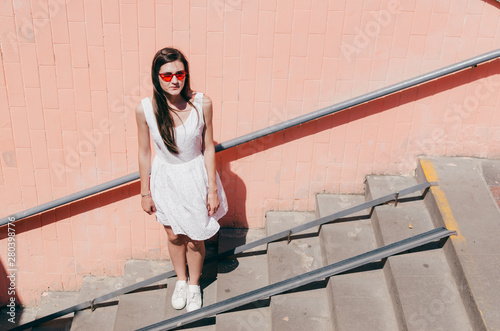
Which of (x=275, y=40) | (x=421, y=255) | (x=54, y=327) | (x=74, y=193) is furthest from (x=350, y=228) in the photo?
(x=54, y=327)

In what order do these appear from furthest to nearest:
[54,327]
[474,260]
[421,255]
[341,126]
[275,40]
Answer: [54,327], [341,126], [275,40], [421,255], [474,260]

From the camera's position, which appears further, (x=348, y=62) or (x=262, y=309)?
(x=348, y=62)

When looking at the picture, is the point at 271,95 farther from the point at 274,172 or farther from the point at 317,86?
the point at 274,172

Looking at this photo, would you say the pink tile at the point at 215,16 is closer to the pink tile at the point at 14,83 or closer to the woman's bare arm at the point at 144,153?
the woman's bare arm at the point at 144,153

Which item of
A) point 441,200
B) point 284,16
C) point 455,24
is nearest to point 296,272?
point 441,200

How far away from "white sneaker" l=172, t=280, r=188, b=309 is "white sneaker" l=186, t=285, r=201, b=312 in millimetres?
44

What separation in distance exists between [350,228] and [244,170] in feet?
3.32

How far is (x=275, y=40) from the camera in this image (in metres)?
3.79

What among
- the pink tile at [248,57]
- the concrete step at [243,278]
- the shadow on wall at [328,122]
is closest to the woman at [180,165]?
the concrete step at [243,278]

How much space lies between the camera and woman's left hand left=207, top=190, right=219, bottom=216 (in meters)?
3.56

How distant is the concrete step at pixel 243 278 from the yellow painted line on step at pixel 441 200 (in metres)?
1.42

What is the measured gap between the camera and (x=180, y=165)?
3.46 meters

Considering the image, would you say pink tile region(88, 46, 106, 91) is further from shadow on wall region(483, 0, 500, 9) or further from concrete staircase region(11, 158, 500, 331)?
shadow on wall region(483, 0, 500, 9)

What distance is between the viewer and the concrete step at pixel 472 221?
117 inches
